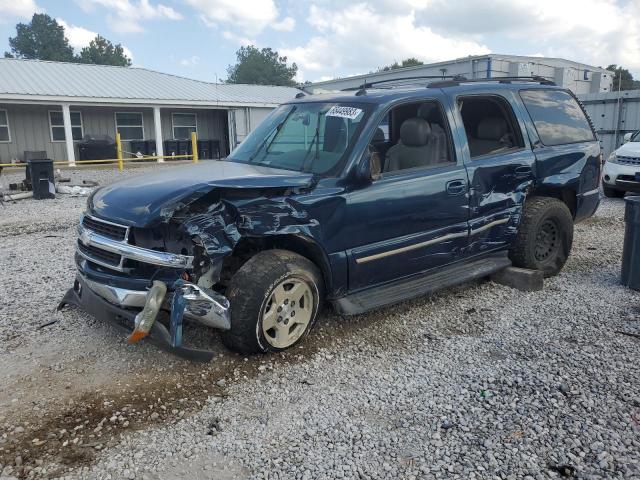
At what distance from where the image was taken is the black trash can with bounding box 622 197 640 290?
17.3 feet

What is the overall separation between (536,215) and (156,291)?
12.7 feet

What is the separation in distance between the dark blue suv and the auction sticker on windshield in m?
0.02

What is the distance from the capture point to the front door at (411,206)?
13.7 ft

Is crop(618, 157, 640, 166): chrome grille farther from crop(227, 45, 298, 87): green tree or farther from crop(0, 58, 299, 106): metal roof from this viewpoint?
crop(227, 45, 298, 87): green tree

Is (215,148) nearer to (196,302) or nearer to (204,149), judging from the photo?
(204,149)

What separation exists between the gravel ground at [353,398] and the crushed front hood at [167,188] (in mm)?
1116

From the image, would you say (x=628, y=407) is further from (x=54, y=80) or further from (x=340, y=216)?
(x=54, y=80)

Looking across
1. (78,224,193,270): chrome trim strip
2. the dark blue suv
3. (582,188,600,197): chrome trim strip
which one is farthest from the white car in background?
(78,224,193,270): chrome trim strip

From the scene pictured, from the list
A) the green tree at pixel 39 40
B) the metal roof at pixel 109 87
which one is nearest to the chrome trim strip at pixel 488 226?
the metal roof at pixel 109 87

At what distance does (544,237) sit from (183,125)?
75.7ft

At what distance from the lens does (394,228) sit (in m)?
4.31

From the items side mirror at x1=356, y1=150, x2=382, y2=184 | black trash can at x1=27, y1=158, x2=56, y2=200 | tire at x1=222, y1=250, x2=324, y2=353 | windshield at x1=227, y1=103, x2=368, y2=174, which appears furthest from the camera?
black trash can at x1=27, y1=158, x2=56, y2=200

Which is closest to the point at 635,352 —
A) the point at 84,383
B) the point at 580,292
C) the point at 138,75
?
the point at 580,292

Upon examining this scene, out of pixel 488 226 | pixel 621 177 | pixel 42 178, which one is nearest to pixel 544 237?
pixel 488 226
